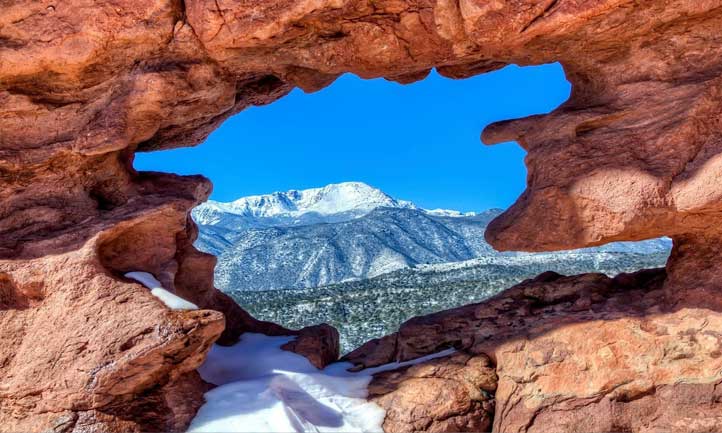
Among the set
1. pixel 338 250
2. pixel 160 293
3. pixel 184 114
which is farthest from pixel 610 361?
pixel 338 250

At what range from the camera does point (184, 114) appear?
11938 mm

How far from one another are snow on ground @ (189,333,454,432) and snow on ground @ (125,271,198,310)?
1762 millimetres

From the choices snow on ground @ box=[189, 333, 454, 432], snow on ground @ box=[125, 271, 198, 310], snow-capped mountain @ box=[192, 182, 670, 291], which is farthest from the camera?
snow-capped mountain @ box=[192, 182, 670, 291]

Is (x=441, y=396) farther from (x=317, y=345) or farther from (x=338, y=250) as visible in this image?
(x=338, y=250)

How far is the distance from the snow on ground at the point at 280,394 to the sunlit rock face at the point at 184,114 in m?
0.73

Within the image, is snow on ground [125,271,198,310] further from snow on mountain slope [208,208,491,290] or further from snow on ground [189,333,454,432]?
snow on mountain slope [208,208,491,290]

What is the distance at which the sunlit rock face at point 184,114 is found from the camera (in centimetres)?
952

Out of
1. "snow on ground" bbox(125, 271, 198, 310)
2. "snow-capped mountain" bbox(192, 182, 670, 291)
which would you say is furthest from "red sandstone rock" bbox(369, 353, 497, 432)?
"snow-capped mountain" bbox(192, 182, 670, 291)

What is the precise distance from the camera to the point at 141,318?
9648 millimetres

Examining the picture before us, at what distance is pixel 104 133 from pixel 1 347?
413cm

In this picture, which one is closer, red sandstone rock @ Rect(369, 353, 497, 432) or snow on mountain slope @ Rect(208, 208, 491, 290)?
red sandstone rock @ Rect(369, 353, 497, 432)

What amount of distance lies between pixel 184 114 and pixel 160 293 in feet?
12.9

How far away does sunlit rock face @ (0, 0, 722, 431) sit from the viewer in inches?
375

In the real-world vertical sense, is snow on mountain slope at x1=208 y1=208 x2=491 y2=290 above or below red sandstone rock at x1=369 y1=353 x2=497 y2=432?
above
